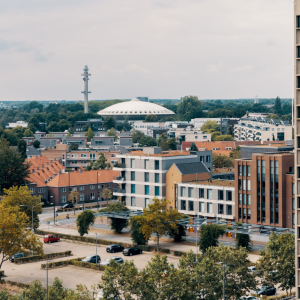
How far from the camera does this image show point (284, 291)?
61.2 metres

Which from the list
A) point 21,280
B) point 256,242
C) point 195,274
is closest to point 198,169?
point 256,242

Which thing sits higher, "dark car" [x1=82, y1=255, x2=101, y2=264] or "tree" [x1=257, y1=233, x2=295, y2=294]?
"tree" [x1=257, y1=233, x2=295, y2=294]

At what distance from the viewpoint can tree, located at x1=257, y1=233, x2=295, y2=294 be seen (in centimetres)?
5616

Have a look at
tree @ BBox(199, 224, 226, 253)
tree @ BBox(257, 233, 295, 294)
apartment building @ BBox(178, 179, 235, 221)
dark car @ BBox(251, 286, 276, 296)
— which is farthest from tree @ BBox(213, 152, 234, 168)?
tree @ BBox(257, 233, 295, 294)

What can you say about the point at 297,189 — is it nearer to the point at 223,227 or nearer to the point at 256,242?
the point at 223,227

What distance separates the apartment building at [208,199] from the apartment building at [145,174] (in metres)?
4.56

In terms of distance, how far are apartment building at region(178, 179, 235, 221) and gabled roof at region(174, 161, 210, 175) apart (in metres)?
2.49

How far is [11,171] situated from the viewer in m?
125

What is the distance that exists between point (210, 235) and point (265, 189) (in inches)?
466

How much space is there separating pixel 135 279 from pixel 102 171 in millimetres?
84179

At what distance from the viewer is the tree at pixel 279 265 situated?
56.2 m

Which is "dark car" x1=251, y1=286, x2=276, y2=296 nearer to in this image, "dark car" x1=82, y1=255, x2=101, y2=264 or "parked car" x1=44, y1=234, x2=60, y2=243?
"dark car" x1=82, y1=255, x2=101, y2=264

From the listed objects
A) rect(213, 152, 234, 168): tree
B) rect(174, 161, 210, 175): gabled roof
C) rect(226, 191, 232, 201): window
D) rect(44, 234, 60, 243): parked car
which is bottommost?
rect(44, 234, 60, 243): parked car

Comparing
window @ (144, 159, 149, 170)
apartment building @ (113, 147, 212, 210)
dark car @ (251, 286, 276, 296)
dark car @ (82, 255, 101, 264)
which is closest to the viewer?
dark car @ (251, 286, 276, 296)
